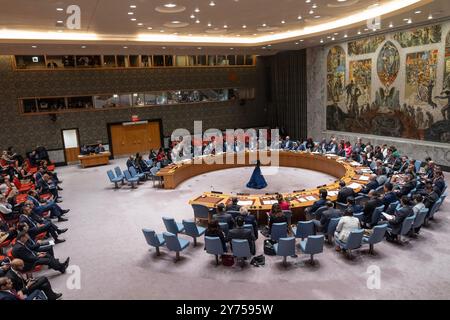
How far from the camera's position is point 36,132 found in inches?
728

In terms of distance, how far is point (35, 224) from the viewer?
8773mm

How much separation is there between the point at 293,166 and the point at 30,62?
14618 mm

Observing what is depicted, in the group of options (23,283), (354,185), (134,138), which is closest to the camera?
(23,283)

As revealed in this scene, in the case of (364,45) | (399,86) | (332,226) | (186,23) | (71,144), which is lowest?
(332,226)

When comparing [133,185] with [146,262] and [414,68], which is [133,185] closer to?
[146,262]

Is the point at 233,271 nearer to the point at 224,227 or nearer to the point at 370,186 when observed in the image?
the point at 224,227

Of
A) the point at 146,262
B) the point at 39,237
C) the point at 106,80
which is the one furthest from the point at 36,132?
the point at 146,262

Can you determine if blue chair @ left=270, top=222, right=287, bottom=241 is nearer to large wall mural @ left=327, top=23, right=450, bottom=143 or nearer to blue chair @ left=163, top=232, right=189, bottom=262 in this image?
blue chair @ left=163, top=232, right=189, bottom=262

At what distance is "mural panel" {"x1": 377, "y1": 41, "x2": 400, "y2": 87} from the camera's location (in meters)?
15.0

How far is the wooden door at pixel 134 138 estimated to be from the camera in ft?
67.9

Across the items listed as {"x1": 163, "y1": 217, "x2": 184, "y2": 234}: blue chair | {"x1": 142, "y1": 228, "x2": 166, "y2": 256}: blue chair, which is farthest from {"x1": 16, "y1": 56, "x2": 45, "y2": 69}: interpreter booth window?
{"x1": 142, "y1": 228, "x2": 166, "y2": 256}: blue chair

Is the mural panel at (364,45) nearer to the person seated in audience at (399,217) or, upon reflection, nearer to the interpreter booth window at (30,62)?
the person seated in audience at (399,217)

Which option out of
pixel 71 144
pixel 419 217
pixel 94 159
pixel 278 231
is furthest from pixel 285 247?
pixel 71 144

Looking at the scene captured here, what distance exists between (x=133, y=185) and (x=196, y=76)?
414 inches
